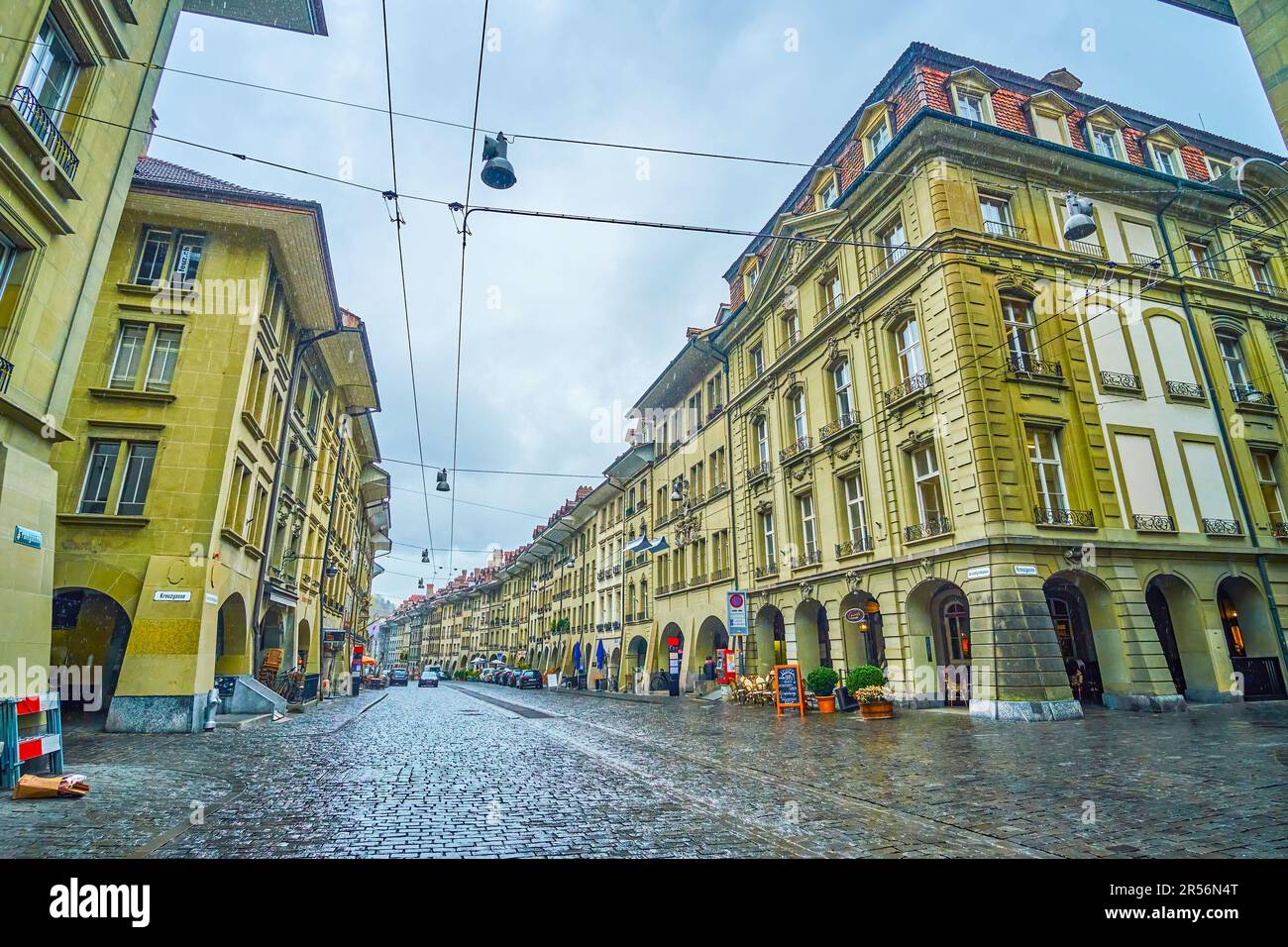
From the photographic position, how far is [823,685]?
62.1 ft

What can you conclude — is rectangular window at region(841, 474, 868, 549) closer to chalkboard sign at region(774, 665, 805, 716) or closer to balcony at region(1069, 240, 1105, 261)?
chalkboard sign at region(774, 665, 805, 716)

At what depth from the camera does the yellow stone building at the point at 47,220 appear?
9.65 metres

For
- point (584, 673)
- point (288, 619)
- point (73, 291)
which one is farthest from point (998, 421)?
point (584, 673)

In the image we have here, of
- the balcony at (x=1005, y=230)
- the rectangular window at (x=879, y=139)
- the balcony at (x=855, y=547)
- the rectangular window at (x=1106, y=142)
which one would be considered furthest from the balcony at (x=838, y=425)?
the rectangular window at (x=1106, y=142)

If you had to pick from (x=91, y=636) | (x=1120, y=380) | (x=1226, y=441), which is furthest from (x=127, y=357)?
(x=1226, y=441)

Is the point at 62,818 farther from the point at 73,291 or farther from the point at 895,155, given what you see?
the point at 895,155

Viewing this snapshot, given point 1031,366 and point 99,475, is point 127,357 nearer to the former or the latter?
point 99,475

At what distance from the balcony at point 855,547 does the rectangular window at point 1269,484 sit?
11576 millimetres

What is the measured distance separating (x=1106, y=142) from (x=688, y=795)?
25171mm

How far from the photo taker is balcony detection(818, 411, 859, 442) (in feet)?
70.7

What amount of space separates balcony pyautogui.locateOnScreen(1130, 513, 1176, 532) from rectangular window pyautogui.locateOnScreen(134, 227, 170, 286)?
26502mm

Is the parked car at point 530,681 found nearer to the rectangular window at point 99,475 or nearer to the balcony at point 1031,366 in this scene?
the rectangular window at point 99,475

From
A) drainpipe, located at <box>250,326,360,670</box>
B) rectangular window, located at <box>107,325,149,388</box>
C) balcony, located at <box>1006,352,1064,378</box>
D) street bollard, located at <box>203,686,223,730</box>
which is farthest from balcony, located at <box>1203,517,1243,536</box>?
rectangular window, located at <box>107,325,149,388</box>
